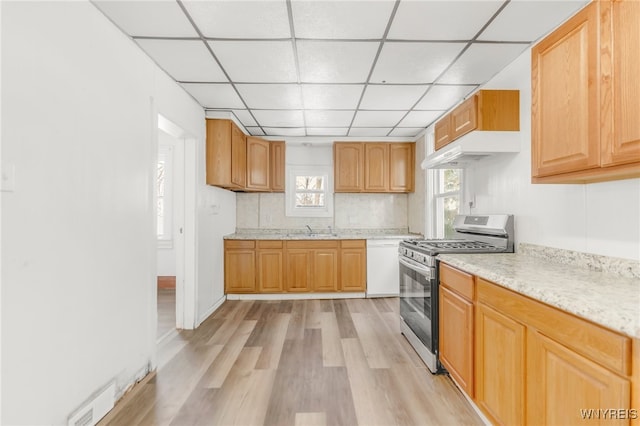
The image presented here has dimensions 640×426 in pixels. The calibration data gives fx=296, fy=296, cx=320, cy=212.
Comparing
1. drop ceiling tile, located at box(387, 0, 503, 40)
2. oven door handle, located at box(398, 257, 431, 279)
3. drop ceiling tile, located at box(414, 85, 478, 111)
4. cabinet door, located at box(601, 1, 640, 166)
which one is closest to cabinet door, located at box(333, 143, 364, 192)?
drop ceiling tile, located at box(414, 85, 478, 111)

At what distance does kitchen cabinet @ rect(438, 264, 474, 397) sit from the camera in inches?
70.7

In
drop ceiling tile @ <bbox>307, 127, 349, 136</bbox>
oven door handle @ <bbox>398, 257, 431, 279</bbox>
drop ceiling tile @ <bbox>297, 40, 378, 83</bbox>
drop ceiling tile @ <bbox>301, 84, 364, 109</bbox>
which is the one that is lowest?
oven door handle @ <bbox>398, 257, 431, 279</bbox>

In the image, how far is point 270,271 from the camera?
422 centimetres

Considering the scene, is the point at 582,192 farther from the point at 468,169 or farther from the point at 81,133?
the point at 81,133

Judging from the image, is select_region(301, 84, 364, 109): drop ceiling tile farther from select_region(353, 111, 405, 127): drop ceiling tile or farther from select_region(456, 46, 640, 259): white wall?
select_region(456, 46, 640, 259): white wall

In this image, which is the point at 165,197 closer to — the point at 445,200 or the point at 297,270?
the point at 297,270

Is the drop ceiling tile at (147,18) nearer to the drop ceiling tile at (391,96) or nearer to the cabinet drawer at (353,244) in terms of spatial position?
the drop ceiling tile at (391,96)

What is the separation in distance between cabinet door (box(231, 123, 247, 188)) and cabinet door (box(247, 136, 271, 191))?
0.09 m

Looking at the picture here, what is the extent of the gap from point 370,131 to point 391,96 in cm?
131

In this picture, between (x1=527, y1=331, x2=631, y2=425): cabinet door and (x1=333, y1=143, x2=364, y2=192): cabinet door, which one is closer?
(x1=527, y1=331, x2=631, y2=425): cabinet door

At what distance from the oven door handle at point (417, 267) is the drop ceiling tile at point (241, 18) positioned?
1.96m

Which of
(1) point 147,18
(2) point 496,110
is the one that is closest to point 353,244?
(2) point 496,110

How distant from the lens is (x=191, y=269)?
3.18 metres

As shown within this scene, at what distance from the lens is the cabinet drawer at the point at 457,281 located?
5.90 ft
